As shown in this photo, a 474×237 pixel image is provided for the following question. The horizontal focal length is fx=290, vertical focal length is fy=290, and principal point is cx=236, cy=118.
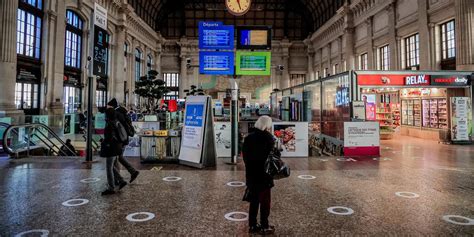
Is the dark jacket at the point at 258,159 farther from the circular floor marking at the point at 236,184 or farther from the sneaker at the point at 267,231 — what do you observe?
the circular floor marking at the point at 236,184

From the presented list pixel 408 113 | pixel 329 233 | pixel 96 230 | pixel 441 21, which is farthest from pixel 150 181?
pixel 441 21

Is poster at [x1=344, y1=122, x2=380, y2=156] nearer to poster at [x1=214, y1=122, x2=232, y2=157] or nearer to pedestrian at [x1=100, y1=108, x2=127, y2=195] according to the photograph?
poster at [x1=214, y1=122, x2=232, y2=157]

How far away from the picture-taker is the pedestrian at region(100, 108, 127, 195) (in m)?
5.18

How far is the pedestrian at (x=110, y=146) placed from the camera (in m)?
5.18

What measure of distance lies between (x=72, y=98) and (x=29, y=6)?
7.38 m

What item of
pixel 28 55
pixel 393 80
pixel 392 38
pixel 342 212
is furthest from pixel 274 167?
pixel 392 38

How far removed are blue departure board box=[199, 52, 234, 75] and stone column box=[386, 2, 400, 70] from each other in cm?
1581

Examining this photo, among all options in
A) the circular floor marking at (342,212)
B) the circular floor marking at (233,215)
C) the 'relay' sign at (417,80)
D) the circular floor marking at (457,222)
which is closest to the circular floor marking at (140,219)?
the circular floor marking at (233,215)

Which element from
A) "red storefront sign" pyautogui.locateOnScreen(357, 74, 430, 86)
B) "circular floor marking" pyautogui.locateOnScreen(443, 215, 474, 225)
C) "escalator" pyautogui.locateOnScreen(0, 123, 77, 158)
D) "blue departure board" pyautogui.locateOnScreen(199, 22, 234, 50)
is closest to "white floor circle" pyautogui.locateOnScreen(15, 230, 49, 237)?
"circular floor marking" pyautogui.locateOnScreen(443, 215, 474, 225)

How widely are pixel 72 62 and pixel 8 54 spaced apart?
7511mm

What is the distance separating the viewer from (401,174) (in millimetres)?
6891

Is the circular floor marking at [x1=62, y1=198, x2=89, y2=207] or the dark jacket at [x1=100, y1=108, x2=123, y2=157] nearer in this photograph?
the circular floor marking at [x1=62, y1=198, x2=89, y2=207]

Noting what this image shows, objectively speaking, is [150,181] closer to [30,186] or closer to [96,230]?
[30,186]

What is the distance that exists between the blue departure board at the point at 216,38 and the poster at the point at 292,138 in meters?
3.21
